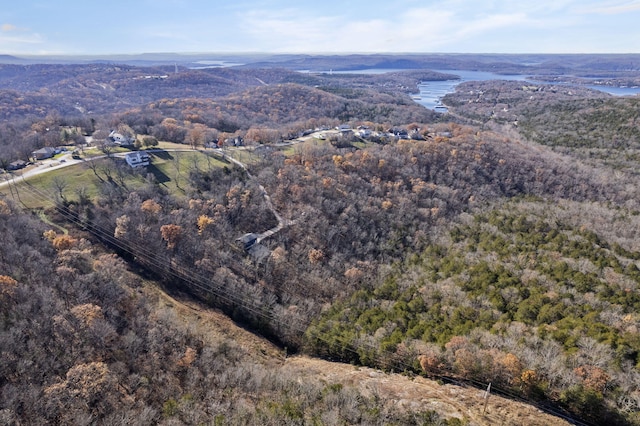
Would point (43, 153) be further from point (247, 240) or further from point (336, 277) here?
point (336, 277)

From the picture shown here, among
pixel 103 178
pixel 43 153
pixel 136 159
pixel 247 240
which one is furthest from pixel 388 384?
pixel 43 153

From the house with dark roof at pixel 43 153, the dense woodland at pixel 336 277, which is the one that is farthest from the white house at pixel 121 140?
the house with dark roof at pixel 43 153

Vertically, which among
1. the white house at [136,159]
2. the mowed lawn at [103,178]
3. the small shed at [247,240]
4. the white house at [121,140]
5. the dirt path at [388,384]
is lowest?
the dirt path at [388,384]

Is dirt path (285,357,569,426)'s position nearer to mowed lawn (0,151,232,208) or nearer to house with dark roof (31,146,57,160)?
mowed lawn (0,151,232,208)

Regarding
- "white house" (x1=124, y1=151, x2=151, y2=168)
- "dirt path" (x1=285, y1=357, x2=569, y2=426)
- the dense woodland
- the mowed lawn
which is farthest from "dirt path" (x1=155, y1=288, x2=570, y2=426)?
"white house" (x1=124, y1=151, x2=151, y2=168)

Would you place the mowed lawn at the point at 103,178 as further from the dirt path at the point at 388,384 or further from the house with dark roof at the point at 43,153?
the dirt path at the point at 388,384

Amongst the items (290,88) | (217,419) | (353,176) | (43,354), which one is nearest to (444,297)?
(217,419)
